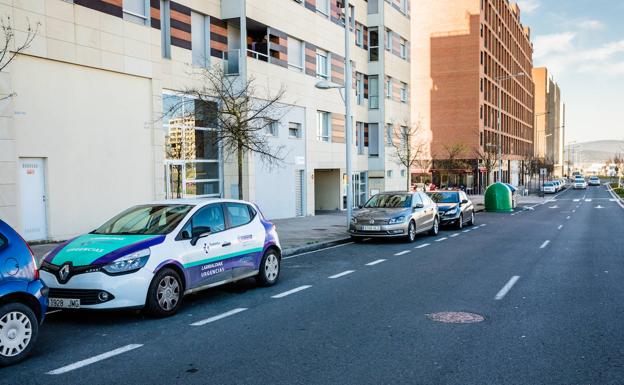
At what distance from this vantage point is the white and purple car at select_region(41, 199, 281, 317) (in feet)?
23.1

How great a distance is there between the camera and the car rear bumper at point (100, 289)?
698 cm

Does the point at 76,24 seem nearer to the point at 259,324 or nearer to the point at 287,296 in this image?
the point at 287,296

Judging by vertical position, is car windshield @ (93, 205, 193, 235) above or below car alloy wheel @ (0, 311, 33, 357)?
above

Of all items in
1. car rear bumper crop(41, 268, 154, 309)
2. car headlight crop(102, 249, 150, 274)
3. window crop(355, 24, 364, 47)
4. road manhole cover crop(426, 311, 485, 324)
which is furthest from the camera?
window crop(355, 24, 364, 47)

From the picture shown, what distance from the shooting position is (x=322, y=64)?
97.4 ft

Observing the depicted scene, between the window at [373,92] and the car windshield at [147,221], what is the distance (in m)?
28.7

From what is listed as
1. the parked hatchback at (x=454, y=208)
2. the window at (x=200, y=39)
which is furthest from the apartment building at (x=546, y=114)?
the window at (x=200, y=39)

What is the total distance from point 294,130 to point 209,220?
18.6m


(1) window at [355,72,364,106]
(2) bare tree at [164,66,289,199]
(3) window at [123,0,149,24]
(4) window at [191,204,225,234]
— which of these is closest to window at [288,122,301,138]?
(2) bare tree at [164,66,289,199]

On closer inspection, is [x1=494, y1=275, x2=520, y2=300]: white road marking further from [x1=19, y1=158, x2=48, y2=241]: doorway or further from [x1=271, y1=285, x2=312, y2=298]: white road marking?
[x1=19, y1=158, x2=48, y2=241]: doorway

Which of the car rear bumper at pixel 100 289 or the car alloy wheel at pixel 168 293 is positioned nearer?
the car rear bumper at pixel 100 289

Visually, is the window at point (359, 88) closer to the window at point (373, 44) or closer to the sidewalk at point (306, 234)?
the window at point (373, 44)

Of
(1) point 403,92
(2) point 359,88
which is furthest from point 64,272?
(1) point 403,92

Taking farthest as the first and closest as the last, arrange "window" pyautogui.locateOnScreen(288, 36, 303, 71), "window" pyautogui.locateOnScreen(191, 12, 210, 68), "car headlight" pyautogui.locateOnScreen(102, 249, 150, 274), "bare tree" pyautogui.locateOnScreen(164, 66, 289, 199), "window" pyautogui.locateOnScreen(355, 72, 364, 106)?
"window" pyautogui.locateOnScreen(355, 72, 364, 106), "window" pyautogui.locateOnScreen(288, 36, 303, 71), "window" pyautogui.locateOnScreen(191, 12, 210, 68), "bare tree" pyautogui.locateOnScreen(164, 66, 289, 199), "car headlight" pyautogui.locateOnScreen(102, 249, 150, 274)
